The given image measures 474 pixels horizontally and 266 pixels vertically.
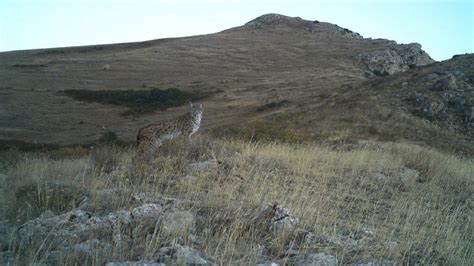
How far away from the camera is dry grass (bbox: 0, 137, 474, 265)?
18.6 feet

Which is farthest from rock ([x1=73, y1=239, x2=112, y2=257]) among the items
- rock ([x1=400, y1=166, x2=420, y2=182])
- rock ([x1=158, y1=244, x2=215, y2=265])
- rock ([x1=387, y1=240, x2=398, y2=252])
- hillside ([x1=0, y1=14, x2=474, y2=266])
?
rock ([x1=400, y1=166, x2=420, y2=182])

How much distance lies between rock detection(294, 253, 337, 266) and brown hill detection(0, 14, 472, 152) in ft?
40.7

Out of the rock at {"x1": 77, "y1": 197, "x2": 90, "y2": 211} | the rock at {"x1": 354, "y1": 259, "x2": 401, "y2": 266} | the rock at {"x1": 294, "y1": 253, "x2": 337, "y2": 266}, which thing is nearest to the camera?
the rock at {"x1": 294, "y1": 253, "x2": 337, "y2": 266}

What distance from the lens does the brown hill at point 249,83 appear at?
2428 cm

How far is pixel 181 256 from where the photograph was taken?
473 centimetres

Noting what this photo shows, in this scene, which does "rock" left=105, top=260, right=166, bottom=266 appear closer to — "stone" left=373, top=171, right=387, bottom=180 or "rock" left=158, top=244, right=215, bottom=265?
"rock" left=158, top=244, right=215, bottom=265

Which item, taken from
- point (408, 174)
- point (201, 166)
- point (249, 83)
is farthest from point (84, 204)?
point (249, 83)

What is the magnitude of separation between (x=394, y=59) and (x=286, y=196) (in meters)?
68.1

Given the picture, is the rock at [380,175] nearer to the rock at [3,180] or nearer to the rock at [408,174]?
the rock at [408,174]

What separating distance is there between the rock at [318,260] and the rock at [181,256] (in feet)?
3.20

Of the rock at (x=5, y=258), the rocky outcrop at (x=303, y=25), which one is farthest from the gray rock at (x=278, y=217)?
the rocky outcrop at (x=303, y=25)

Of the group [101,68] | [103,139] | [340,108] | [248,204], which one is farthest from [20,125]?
[248,204]

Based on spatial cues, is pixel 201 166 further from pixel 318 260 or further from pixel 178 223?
pixel 318 260

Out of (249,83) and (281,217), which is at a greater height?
(249,83)
